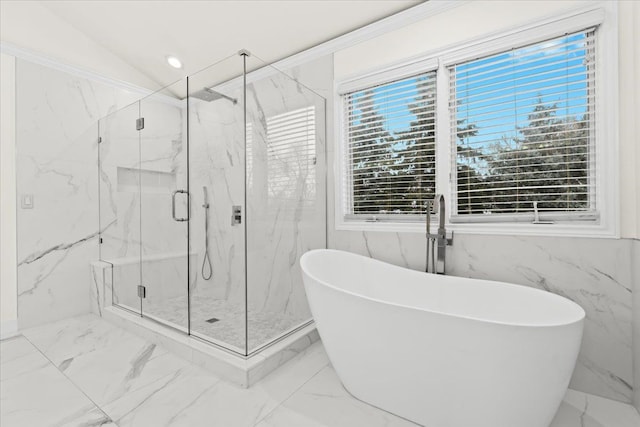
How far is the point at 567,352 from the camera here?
112cm

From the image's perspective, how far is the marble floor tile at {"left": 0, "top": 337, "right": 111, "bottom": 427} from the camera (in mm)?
1434

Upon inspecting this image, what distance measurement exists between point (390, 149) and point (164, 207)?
1.79m

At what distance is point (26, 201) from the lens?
2.59 m

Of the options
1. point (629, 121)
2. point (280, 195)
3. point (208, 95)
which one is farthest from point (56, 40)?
point (629, 121)

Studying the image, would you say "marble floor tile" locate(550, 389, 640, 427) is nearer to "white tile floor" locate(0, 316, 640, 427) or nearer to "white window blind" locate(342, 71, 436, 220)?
"white tile floor" locate(0, 316, 640, 427)

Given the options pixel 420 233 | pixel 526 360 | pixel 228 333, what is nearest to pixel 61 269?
pixel 228 333

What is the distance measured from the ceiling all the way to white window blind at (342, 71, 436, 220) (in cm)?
58

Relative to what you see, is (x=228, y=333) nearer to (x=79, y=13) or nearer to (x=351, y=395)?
(x=351, y=395)

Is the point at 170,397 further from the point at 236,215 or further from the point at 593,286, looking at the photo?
the point at 593,286

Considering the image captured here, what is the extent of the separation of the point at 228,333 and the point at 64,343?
135 centimetres

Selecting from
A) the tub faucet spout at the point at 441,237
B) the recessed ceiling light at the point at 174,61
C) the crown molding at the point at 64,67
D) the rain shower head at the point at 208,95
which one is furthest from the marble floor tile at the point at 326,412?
the crown molding at the point at 64,67

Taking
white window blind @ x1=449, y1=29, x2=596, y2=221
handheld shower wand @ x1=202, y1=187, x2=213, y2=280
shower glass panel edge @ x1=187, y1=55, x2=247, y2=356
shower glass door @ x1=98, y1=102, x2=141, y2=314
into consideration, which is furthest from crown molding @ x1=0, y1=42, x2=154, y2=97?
white window blind @ x1=449, y1=29, x2=596, y2=221

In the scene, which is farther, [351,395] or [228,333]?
[228,333]

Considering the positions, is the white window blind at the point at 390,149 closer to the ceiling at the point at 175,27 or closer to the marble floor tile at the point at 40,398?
the ceiling at the point at 175,27
